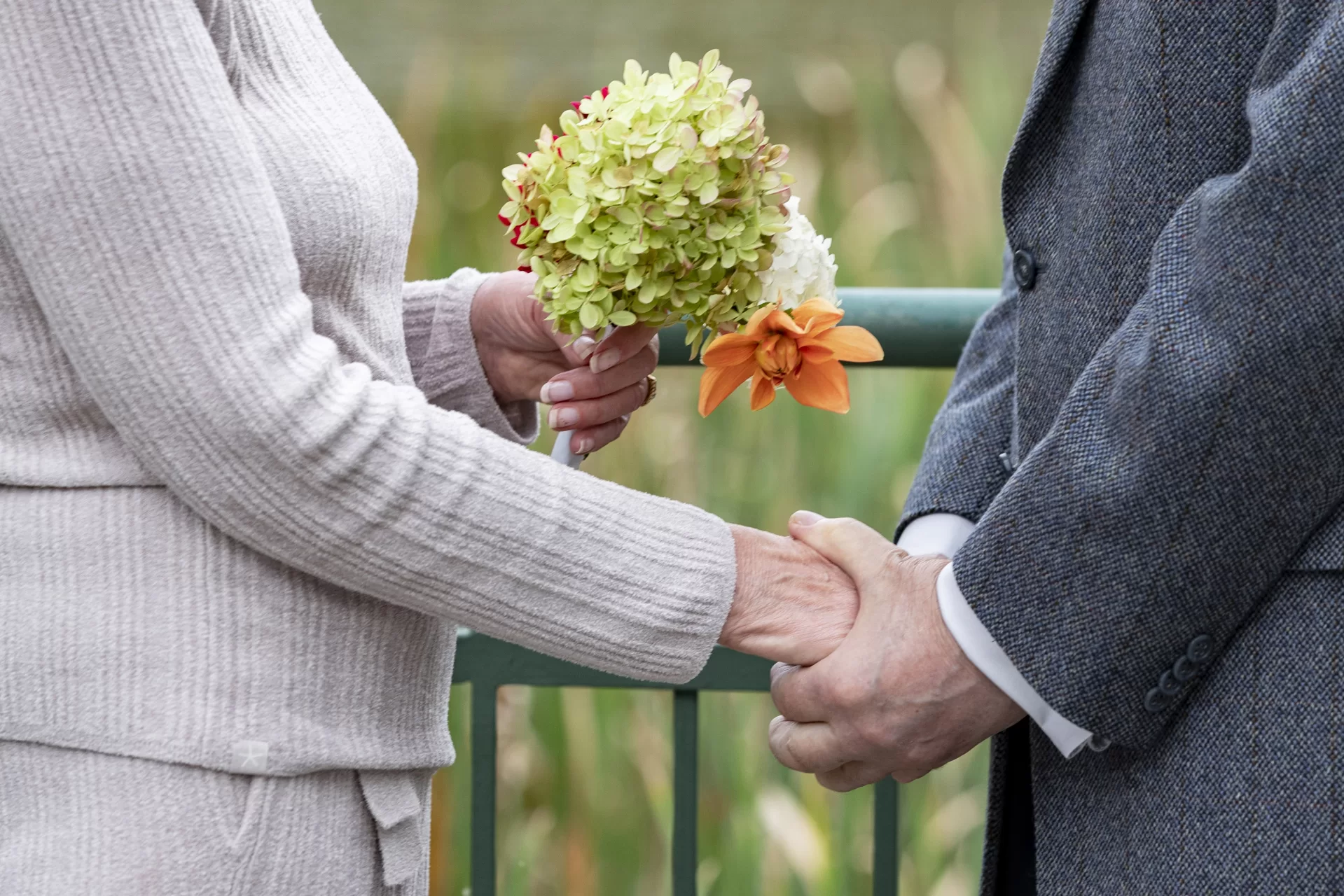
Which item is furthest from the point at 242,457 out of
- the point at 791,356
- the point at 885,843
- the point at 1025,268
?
the point at 885,843

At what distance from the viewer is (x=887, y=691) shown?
1.11 meters

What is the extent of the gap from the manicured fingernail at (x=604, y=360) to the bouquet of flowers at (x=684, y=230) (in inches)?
2.3

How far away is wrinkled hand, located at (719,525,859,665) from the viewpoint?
3.81ft

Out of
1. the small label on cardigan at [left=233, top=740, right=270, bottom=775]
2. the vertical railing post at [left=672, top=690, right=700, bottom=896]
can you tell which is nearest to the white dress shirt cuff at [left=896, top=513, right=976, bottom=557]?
the vertical railing post at [left=672, top=690, right=700, bottom=896]

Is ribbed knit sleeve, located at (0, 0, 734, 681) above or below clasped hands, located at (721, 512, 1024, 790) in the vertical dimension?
above

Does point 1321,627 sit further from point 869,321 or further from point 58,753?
point 58,753

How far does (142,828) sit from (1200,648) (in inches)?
32.5

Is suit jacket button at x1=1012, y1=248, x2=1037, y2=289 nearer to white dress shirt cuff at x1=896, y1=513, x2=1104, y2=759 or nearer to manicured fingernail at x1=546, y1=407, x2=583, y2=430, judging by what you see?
white dress shirt cuff at x1=896, y1=513, x2=1104, y2=759

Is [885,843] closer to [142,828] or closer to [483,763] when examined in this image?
[483,763]

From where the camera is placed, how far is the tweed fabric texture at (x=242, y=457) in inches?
33.3

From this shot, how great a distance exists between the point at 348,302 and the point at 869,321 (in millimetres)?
803

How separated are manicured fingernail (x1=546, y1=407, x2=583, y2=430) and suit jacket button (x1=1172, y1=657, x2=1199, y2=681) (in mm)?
602

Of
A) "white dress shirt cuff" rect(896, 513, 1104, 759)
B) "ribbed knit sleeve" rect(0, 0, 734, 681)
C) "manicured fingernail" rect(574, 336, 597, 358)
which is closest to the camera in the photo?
"ribbed knit sleeve" rect(0, 0, 734, 681)

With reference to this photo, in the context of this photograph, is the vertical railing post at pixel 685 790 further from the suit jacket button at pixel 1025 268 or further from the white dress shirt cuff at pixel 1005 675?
the suit jacket button at pixel 1025 268
